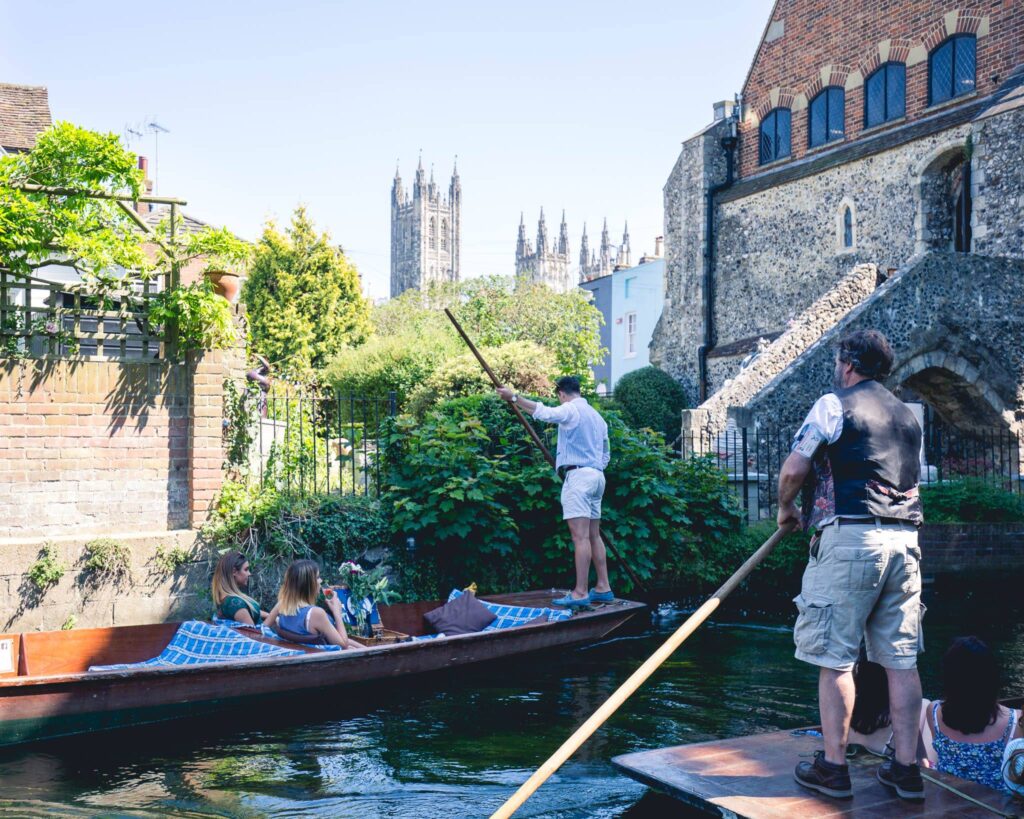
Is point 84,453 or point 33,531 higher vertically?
point 84,453

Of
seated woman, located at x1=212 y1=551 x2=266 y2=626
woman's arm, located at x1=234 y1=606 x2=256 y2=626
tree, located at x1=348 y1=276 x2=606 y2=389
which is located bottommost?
woman's arm, located at x1=234 y1=606 x2=256 y2=626

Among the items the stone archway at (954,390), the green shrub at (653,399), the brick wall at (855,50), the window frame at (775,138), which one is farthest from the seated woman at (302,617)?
the window frame at (775,138)

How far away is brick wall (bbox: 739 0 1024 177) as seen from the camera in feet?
65.6

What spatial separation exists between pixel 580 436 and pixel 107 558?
444cm

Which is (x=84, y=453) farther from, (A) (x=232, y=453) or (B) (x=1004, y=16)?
(B) (x=1004, y=16)

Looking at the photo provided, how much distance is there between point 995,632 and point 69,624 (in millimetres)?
9018

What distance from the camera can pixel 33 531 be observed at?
924 centimetres

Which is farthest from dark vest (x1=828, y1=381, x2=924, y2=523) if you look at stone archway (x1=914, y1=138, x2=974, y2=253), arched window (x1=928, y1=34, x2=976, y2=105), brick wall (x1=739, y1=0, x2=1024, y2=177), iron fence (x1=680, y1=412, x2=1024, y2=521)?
arched window (x1=928, y1=34, x2=976, y2=105)

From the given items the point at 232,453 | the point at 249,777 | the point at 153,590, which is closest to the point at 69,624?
the point at 153,590

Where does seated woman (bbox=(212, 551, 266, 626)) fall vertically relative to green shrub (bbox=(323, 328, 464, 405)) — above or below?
below

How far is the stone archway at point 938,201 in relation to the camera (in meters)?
20.6

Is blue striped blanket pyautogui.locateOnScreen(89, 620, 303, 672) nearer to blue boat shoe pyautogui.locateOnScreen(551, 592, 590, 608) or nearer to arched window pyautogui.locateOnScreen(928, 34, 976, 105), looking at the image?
blue boat shoe pyautogui.locateOnScreen(551, 592, 590, 608)

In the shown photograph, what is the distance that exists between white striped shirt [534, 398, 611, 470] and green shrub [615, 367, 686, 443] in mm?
15639

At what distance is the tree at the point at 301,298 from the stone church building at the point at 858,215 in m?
9.74
